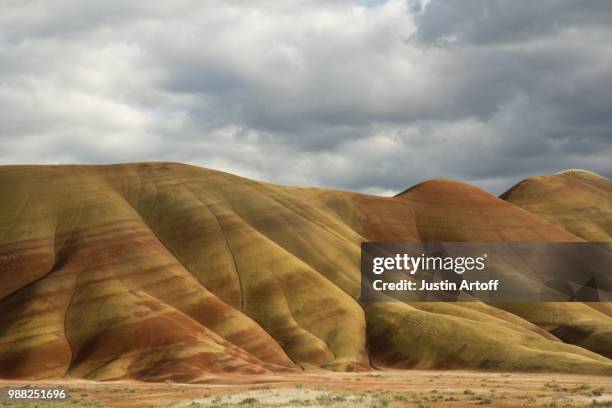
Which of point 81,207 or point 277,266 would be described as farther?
point 81,207

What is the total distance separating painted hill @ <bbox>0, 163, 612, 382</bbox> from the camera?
112m

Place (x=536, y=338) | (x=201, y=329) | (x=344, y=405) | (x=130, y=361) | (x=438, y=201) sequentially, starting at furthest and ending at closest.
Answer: (x=438, y=201)
(x=536, y=338)
(x=201, y=329)
(x=130, y=361)
(x=344, y=405)

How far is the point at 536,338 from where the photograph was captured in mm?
128625

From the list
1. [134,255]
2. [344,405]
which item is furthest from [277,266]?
[344,405]

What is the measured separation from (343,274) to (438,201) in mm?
50629

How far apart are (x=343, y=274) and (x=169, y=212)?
3365 centimetres

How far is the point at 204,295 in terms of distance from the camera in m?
126

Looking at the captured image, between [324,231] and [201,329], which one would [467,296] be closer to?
[324,231]

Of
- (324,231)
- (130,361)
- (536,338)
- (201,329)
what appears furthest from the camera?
(324,231)

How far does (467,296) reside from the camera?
151 metres

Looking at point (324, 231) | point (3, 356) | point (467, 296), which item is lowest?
point (3, 356)

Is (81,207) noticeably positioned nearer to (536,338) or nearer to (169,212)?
(169,212)

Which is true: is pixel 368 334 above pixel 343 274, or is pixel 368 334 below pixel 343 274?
below

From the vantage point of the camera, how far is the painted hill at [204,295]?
112 m
